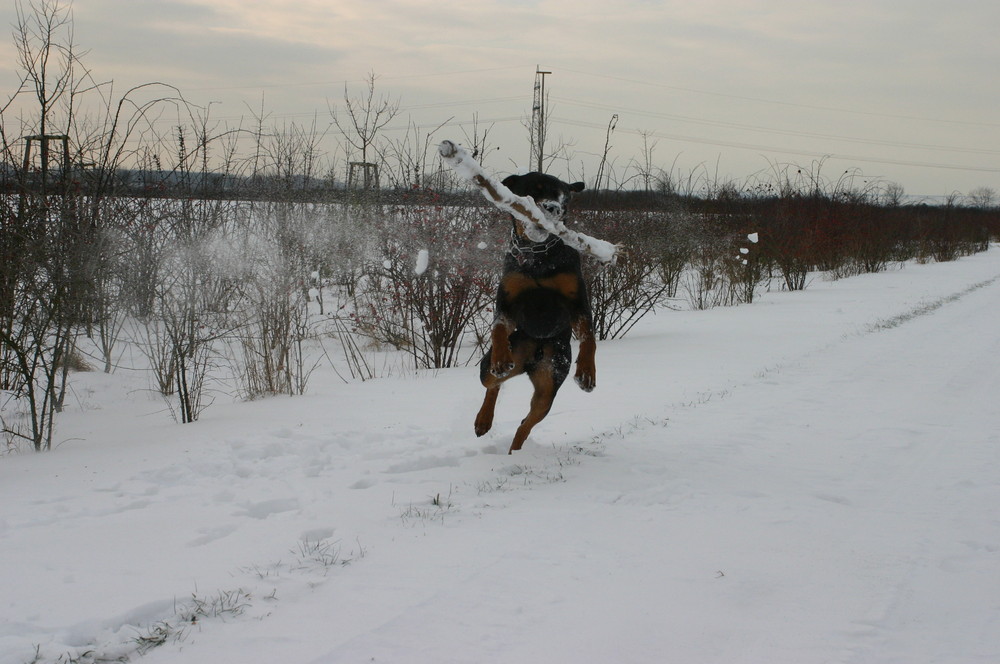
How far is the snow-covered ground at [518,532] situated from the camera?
2.27 meters

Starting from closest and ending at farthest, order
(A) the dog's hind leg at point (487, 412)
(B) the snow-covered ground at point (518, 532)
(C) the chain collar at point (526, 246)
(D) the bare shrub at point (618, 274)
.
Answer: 1. (B) the snow-covered ground at point (518, 532)
2. (C) the chain collar at point (526, 246)
3. (A) the dog's hind leg at point (487, 412)
4. (D) the bare shrub at point (618, 274)

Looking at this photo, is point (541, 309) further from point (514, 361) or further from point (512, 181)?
point (512, 181)

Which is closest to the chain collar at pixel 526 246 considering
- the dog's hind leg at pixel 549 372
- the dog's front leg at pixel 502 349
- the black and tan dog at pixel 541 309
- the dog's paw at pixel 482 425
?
the black and tan dog at pixel 541 309

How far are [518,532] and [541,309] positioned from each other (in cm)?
132

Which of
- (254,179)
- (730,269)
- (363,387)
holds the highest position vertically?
(254,179)

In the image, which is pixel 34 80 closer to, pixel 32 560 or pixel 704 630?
pixel 32 560

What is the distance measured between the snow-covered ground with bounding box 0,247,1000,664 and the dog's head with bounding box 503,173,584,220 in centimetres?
138

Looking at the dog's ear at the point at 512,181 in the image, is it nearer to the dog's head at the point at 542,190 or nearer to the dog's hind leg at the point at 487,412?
the dog's head at the point at 542,190

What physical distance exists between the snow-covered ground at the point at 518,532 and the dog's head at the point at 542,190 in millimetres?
1383

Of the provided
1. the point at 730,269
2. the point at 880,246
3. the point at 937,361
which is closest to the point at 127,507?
the point at 937,361

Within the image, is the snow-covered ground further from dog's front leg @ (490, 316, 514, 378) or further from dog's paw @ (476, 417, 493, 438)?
dog's front leg @ (490, 316, 514, 378)

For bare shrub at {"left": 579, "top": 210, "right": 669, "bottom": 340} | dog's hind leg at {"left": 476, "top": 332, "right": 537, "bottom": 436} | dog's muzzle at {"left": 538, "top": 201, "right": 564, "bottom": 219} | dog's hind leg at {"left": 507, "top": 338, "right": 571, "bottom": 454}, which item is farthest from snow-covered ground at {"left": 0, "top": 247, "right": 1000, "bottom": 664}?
bare shrub at {"left": 579, "top": 210, "right": 669, "bottom": 340}

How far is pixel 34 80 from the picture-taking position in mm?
5359

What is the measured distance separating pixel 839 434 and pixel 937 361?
369cm
